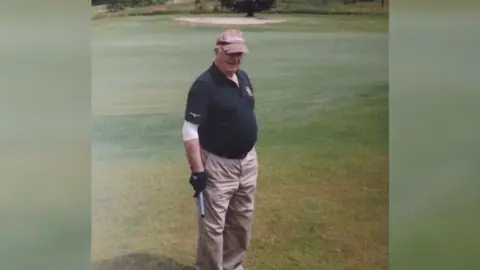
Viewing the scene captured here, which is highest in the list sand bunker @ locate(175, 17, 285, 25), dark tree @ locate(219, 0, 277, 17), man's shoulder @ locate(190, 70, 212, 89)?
dark tree @ locate(219, 0, 277, 17)

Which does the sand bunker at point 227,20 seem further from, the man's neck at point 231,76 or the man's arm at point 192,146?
the man's arm at point 192,146

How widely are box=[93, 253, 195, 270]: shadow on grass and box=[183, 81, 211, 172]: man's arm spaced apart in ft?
0.85

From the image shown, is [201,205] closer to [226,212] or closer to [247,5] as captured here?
[226,212]

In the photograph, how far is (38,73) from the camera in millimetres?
1517

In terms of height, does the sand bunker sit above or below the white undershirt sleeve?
above

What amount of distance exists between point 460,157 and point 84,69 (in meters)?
1.06

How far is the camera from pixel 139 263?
1.50m

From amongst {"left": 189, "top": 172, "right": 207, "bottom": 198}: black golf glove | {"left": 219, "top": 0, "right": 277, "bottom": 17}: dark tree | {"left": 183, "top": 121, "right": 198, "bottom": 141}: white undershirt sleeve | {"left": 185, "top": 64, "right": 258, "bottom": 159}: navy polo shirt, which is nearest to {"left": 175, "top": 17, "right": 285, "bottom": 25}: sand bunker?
{"left": 219, "top": 0, "right": 277, "bottom": 17}: dark tree

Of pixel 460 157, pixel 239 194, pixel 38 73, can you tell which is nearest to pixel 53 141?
pixel 38 73

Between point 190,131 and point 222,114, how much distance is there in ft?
0.33

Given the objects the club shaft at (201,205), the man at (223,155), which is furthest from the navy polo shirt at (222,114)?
the club shaft at (201,205)

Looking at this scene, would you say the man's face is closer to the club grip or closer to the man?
the man

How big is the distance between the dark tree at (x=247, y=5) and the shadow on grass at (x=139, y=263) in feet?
2.34

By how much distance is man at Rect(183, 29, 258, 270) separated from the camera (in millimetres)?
1504
